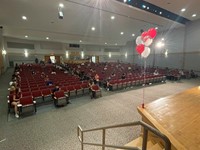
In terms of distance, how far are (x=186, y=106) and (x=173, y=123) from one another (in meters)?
1.46

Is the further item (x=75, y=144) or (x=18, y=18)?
(x=18, y=18)

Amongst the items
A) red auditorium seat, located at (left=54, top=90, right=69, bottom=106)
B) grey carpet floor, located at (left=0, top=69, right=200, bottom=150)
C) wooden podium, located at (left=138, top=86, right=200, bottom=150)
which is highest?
wooden podium, located at (left=138, top=86, right=200, bottom=150)

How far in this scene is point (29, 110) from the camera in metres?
5.34

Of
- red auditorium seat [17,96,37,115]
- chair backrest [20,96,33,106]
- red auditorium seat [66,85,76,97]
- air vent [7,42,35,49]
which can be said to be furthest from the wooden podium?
air vent [7,42,35,49]

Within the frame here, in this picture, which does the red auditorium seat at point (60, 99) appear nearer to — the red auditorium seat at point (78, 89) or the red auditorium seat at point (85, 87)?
the red auditorium seat at point (78, 89)

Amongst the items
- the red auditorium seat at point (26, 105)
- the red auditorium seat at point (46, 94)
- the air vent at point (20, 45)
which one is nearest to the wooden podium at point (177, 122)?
the red auditorium seat at point (26, 105)

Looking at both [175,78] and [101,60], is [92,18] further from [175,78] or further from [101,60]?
[101,60]

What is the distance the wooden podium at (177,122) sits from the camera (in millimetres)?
1939

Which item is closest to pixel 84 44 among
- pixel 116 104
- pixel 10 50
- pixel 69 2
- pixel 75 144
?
pixel 10 50

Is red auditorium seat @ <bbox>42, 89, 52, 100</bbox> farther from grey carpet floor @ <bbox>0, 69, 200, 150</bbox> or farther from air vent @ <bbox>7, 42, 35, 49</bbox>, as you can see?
air vent @ <bbox>7, 42, 35, 49</bbox>

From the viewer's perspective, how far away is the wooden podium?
6.36 feet

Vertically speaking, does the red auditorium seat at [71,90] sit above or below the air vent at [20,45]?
below

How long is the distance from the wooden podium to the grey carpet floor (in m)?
1.37

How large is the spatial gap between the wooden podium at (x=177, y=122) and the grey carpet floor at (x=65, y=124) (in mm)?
1369
